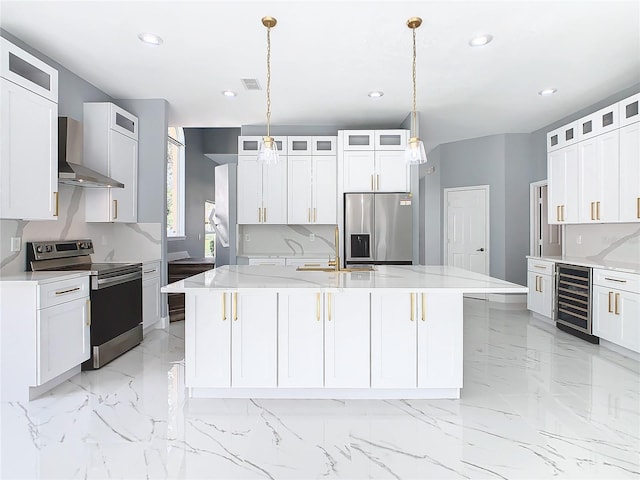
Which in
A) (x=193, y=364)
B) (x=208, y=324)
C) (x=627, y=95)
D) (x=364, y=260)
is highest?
(x=627, y=95)

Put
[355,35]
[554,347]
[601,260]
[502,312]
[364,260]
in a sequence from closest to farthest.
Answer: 1. [355,35]
2. [554,347]
3. [601,260]
4. [364,260]
5. [502,312]

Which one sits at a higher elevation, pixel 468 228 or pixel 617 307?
pixel 468 228

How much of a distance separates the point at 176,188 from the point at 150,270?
3.23 meters

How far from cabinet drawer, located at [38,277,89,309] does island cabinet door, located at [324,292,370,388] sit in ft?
6.31

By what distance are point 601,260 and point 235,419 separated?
4.45 m

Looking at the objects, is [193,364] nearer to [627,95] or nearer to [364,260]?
[364,260]

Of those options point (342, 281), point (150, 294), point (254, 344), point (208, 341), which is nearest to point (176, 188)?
point (150, 294)

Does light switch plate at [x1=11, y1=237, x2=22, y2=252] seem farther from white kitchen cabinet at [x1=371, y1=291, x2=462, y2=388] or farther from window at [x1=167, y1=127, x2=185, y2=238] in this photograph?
window at [x1=167, y1=127, x2=185, y2=238]

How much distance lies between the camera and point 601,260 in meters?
4.75

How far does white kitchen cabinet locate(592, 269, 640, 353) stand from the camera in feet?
11.9

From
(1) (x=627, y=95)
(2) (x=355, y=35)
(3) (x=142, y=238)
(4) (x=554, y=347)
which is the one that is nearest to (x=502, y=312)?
(4) (x=554, y=347)

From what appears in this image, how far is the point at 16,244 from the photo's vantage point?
128 inches

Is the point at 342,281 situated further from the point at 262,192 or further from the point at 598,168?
the point at 598,168

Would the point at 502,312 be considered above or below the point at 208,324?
below
